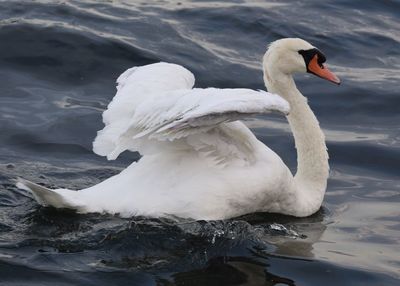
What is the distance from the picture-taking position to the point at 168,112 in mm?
6875

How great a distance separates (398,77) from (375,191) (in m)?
4.01

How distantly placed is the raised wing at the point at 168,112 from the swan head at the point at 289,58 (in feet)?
3.11

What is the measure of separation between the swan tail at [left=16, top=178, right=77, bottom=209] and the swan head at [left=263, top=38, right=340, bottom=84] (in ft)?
7.17

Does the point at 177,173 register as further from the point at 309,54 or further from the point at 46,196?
the point at 309,54

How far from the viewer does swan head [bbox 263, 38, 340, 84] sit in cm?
870

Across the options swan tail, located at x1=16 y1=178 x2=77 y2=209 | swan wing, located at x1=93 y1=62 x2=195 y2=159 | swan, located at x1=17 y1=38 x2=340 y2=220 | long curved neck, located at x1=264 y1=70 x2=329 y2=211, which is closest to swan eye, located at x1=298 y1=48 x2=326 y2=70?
long curved neck, located at x1=264 y1=70 x2=329 y2=211

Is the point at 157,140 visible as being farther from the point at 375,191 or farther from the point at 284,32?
the point at 284,32

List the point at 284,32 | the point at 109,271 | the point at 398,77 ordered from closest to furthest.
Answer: the point at 109,271 → the point at 398,77 → the point at 284,32

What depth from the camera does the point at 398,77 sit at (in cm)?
1306

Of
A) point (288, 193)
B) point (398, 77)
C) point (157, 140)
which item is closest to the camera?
point (157, 140)

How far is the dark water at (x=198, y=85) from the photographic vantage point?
23.8 ft

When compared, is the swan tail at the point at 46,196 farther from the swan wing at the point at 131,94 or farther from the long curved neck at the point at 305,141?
the long curved neck at the point at 305,141

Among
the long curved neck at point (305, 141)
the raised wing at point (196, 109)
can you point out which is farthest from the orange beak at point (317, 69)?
the raised wing at point (196, 109)

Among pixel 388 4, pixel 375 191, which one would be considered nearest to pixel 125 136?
pixel 375 191
